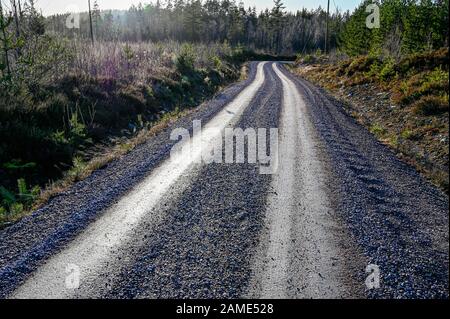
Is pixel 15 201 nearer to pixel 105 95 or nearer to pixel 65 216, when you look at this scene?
pixel 65 216

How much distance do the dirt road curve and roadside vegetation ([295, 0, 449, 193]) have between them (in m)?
0.70

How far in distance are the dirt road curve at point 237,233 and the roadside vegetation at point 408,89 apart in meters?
0.70

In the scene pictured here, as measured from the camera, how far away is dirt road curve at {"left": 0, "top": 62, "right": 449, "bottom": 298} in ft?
13.5

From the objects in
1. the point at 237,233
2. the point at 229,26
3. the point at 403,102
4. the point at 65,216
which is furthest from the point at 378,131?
the point at 229,26

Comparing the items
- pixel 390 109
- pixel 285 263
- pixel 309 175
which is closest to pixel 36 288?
pixel 285 263

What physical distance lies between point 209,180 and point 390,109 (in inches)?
338

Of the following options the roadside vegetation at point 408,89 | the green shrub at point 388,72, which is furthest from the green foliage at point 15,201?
the green shrub at point 388,72

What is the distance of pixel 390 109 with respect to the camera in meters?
12.6

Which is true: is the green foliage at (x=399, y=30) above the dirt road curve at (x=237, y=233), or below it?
above

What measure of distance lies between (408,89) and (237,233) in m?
10.8

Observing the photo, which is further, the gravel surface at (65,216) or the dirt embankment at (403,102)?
the dirt embankment at (403,102)

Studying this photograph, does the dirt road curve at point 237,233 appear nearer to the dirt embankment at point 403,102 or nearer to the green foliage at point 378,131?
the dirt embankment at point 403,102

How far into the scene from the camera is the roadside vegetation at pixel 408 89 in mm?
4246

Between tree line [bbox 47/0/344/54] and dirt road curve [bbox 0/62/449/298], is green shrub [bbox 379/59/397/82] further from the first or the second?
tree line [bbox 47/0/344/54]
